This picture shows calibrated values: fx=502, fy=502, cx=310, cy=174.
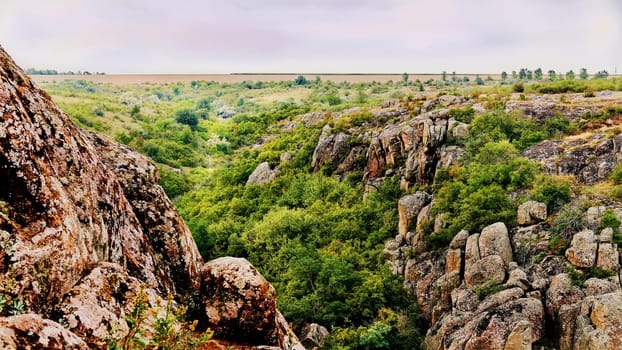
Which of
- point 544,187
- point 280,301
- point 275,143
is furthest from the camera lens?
point 275,143

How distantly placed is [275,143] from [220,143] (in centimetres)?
2501

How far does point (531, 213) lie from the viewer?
1339 inches

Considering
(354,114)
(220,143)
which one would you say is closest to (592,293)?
(354,114)

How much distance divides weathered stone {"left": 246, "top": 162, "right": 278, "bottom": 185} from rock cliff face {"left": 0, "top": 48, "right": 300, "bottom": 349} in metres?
52.4

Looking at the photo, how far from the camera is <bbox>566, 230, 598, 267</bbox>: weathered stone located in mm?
28781

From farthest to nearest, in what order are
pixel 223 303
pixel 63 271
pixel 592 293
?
1. pixel 592 293
2. pixel 223 303
3. pixel 63 271

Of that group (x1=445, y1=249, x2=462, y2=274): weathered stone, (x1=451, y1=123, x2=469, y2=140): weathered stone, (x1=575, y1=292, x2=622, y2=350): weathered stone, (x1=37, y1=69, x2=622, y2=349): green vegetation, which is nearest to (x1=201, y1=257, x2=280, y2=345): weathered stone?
(x1=575, y1=292, x2=622, y2=350): weathered stone

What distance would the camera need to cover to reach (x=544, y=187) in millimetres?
35000

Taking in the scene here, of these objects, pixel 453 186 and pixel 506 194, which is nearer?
pixel 506 194

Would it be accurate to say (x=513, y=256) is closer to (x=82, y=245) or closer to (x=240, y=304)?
(x=240, y=304)

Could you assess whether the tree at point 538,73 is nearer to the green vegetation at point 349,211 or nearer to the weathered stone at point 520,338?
the green vegetation at point 349,211

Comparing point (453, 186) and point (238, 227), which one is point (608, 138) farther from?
point (238, 227)

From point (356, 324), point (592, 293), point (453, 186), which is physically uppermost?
point (453, 186)

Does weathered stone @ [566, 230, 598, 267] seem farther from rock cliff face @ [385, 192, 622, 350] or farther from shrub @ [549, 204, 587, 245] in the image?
shrub @ [549, 204, 587, 245]
